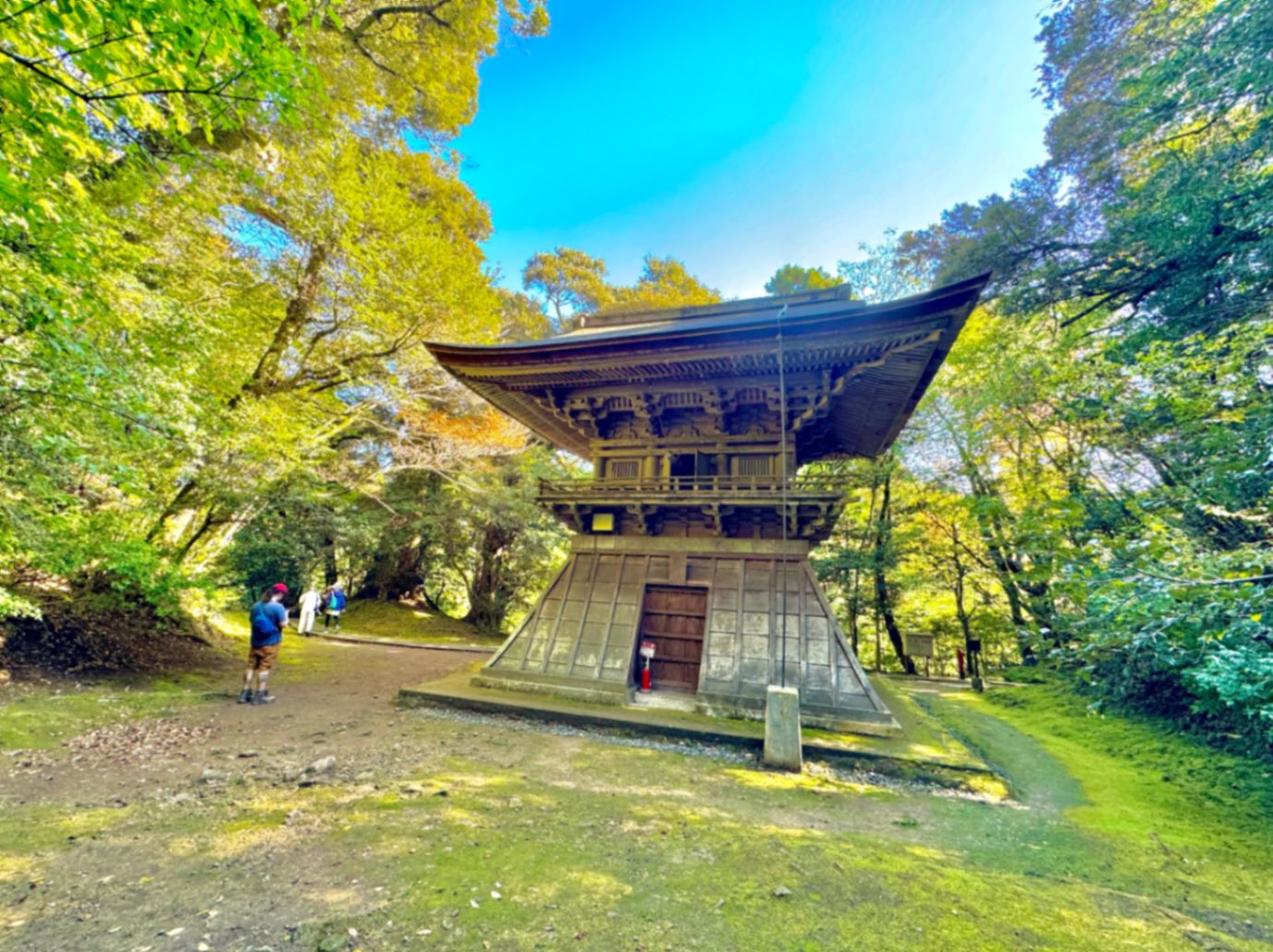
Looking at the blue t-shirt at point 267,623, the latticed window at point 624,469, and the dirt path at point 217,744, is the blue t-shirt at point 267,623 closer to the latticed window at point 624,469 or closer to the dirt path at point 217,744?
the dirt path at point 217,744

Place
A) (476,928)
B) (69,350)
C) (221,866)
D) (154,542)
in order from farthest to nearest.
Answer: (154,542) < (69,350) < (221,866) < (476,928)

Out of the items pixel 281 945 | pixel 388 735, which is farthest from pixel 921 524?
pixel 281 945

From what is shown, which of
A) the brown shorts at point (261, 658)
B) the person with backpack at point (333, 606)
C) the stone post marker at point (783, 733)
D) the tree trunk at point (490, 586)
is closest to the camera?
the stone post marker at point (783, 733)

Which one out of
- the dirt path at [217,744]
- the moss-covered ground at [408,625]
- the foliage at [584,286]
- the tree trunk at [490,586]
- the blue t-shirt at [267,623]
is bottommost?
the dirt path at [217,744]

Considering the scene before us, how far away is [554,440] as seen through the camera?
426 inches

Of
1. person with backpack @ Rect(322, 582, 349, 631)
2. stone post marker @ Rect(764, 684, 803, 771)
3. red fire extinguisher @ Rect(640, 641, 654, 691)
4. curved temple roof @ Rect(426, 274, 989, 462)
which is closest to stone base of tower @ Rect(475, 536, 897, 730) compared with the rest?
red fire extinguisher @ Rect(640, 641, 654, 691)

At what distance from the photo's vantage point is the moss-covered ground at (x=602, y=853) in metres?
2.50

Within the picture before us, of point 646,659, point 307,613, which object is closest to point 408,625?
point 307,613

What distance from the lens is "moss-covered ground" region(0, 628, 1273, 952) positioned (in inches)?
98.3

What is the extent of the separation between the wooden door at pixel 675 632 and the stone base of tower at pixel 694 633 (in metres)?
0.02

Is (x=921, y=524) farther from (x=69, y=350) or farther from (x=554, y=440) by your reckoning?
(x=69, y=350)

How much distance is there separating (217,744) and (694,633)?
A: 6.03m

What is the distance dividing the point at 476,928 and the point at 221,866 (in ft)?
5.70

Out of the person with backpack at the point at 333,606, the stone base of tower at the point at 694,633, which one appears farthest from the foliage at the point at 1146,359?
the person with backpack at the point at 333,606
